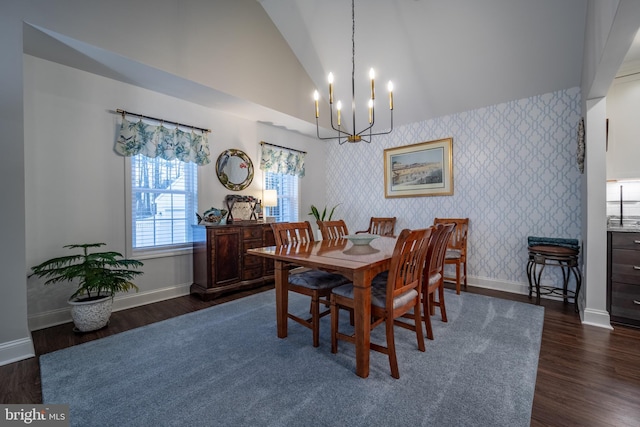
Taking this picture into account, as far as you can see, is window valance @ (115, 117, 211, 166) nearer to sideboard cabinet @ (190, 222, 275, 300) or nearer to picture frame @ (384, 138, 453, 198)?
sideboard cabinet @ (190, 222, 275, 300)

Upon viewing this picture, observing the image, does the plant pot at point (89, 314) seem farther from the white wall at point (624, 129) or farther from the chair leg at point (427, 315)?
the white wall at point (624, 129)

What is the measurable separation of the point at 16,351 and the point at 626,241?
199 inches

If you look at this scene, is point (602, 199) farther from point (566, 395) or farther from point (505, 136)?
point (566, 395)

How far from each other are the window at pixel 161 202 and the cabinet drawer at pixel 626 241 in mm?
4487

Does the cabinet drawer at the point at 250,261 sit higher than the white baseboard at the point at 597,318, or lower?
higher

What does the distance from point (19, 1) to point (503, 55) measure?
4.54 m

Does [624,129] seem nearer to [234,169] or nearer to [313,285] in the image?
[313,285]

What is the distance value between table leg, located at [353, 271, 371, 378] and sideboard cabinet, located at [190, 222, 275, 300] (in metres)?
2.20

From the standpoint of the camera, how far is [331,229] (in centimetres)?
322

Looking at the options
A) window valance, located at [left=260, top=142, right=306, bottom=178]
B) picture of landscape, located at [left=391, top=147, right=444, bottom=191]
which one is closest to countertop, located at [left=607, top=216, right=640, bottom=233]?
picture of landscape, located at [left=391, top=147, right=444, bottom=191]

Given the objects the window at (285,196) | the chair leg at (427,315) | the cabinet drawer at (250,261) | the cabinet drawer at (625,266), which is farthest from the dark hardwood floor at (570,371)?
the window at (285,196)

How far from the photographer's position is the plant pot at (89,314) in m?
2.47

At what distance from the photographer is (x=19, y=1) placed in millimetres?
2109

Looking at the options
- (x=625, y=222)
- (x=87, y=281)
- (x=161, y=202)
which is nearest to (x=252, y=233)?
(x=161, y=202)
